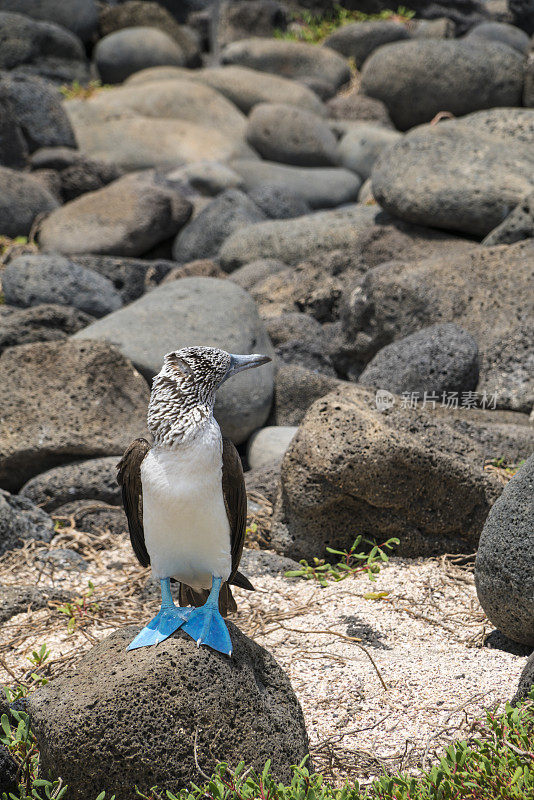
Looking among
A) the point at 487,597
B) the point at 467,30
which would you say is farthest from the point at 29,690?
the point at 467,30

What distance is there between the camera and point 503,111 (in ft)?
28.9

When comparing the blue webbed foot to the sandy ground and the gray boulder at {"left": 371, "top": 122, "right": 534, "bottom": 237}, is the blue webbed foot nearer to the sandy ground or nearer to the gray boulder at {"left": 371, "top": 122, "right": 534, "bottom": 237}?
the sandy ground

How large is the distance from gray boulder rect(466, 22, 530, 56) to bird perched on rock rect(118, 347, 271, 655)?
1461 centimetres

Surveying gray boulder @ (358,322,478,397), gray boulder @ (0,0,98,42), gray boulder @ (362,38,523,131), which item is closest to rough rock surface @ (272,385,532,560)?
gray boulder @ (358,322,478,397)

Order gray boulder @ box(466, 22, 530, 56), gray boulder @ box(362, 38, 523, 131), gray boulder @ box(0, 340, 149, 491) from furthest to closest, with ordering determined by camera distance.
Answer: gray boulder @ box(466, 22, 530, 56) < gray boulder @ box(362, 38, 523, 131) < gray boulder @ box(0, 340, 149, 491)

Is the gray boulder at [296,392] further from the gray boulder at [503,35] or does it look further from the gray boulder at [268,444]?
the gray boulder at [503,35]

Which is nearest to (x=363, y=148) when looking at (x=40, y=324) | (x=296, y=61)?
Result: (x=296, y=61)

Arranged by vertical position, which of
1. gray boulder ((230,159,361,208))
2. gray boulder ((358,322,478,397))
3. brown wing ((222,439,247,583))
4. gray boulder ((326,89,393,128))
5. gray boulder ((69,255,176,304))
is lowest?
gray boulder ((230,159,361,208))

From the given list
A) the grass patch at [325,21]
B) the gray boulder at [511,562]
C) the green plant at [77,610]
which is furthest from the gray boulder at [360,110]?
the green plant at [77,610]

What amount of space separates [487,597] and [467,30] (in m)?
16.4

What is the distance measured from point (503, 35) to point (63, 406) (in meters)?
13.3

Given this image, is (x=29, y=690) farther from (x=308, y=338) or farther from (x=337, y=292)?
(x=337, y=292)

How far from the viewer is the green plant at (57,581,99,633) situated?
12.5 ft

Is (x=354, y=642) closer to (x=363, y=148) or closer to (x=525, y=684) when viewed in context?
(x=525, y=684)
